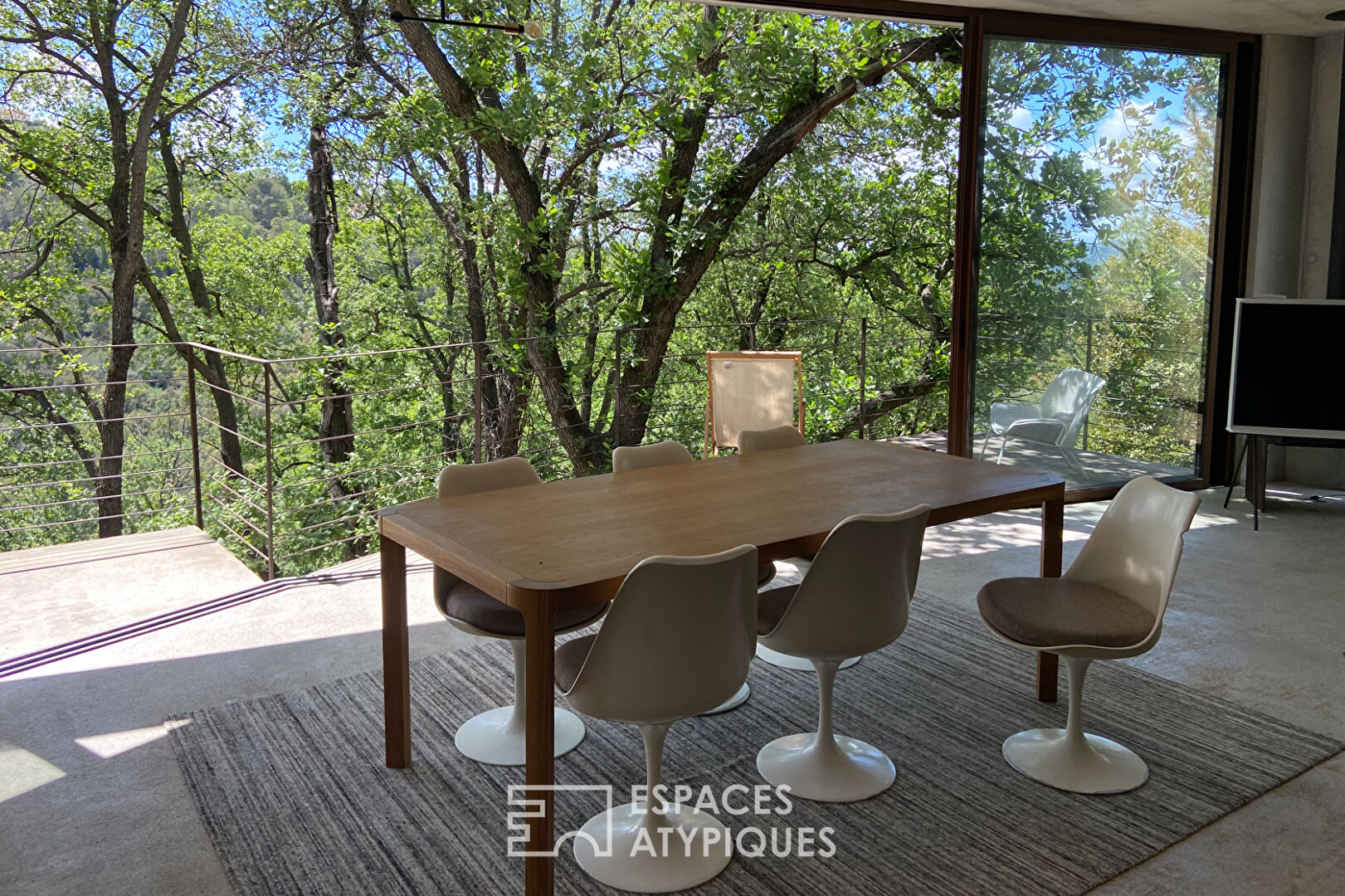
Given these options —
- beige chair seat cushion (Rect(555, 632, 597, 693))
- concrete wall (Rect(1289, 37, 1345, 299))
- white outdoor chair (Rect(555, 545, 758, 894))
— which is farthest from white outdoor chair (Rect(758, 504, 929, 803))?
concrete wall (Rect(1289, 37, 1345, 299))

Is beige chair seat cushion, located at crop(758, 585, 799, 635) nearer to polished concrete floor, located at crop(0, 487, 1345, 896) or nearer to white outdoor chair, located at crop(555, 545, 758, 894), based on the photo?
white outdoor chair, located at crop(555, 545, 758, 894)

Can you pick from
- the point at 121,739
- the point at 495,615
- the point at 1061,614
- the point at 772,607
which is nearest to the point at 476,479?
the point at 495,615

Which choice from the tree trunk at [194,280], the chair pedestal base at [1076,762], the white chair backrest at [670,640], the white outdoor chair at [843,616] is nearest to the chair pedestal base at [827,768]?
the white outdoor chair at [843,616]

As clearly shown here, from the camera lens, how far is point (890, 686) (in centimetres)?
336

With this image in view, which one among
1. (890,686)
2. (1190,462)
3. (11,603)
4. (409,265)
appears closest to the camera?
(890,686)

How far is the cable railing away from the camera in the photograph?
8.57 meters

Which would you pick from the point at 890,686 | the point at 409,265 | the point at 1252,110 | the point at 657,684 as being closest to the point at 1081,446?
the point at 1252,110

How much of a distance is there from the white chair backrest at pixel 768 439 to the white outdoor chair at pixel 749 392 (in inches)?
55.0

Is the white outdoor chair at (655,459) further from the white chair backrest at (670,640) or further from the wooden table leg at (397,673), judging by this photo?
the white chair backrest at (670,640)

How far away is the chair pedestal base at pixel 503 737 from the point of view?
2859mm

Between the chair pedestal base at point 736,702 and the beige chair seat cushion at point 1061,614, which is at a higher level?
the beige chair seat cushion at point 1061,614

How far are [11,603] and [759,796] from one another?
10.6 ft

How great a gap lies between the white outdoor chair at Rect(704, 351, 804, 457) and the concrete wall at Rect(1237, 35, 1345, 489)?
9.59 feet

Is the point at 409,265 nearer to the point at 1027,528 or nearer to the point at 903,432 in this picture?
the point at 903,432
